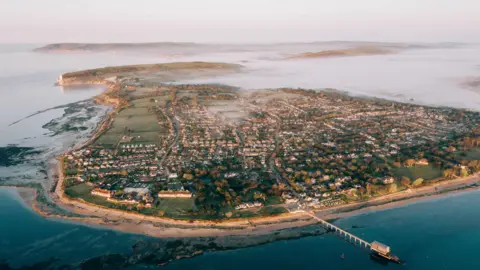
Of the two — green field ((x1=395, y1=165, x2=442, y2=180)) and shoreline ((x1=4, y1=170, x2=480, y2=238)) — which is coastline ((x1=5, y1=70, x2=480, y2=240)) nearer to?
shoreline ((x1=4, y1=170, x2=480, y2=238))

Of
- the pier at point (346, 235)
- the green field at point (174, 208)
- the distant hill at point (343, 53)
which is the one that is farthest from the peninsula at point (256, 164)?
the distant hill at point (343, 53)

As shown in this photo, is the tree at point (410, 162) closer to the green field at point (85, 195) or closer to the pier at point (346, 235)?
the pier at point (346, 235)

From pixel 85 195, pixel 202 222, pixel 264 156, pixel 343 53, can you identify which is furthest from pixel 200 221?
pixel 343 53

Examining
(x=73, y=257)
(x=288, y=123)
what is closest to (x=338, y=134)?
(x=288, y=123)

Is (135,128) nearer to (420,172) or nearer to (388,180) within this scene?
(388,180)

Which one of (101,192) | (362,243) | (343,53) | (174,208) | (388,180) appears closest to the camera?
(362,243)

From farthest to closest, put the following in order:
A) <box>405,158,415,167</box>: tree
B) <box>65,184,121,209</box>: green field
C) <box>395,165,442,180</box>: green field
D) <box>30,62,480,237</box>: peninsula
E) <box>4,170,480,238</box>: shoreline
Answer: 1. <box>405,158,415,167</box>: tree
2. <box>395,165,442,180</box>: green field
3. <box>65,184,121,209</box>: green field
4. <box>30,62,480,237</box>: peninsula
5. <box>4,170,480,238</box>: shoreline

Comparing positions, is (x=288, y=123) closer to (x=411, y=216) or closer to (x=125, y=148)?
(x=125, y=148)

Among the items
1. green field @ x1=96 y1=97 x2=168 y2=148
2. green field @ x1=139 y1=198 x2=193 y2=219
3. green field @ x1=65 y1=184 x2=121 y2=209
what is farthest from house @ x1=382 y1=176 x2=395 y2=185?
green field @ x1=96 y1=97 x2=168 y2=148

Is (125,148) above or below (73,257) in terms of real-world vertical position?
above
